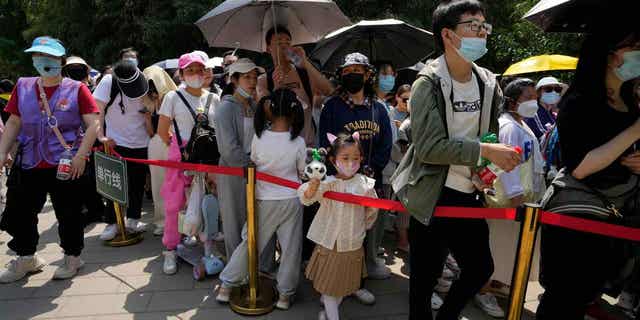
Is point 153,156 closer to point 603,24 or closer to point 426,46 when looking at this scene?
point 426,46

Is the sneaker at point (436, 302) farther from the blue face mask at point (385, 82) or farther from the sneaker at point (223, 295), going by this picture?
the blue face mask at point (385, 82)

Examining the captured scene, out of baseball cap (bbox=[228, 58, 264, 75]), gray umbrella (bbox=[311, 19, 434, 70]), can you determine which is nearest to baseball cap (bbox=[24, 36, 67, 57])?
baseball cap (bbox=[228, 58, 264, 75])

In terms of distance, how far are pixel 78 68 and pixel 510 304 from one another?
5902 mm

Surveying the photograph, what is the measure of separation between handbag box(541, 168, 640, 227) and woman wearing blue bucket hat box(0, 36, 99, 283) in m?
3.59

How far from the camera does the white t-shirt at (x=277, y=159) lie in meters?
3.14

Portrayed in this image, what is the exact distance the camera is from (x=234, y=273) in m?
3.28

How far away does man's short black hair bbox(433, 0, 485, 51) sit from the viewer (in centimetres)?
219

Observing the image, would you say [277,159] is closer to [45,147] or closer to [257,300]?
[257,300]

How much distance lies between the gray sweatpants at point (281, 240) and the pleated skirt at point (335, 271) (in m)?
0.29

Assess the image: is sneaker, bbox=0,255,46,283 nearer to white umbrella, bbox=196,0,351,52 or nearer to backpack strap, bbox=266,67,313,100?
white umbrella, bbox=196,0,351,52

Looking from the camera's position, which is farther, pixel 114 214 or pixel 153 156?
pixel 114 214

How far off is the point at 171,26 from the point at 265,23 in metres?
9.65

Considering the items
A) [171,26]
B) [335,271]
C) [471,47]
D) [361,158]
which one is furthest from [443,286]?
[171,26]

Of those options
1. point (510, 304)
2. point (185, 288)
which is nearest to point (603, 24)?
point (510, 304)
